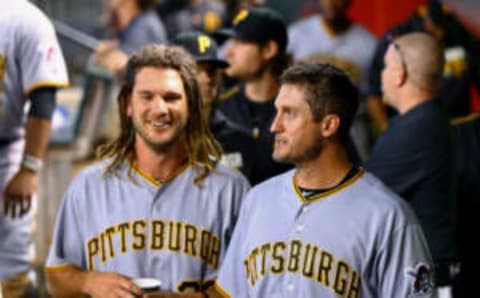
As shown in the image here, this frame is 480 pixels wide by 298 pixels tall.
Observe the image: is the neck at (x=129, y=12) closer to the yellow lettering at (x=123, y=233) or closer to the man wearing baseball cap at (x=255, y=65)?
the man wearing baseball cap at (x=255, y=65)

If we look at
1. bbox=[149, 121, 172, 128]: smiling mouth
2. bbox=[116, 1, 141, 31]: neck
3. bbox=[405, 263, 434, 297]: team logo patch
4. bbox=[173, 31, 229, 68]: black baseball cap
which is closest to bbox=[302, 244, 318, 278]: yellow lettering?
bbox=[405, 263, 434, 297]: team logo patch

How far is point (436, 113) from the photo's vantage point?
13.0ft

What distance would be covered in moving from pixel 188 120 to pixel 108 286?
649 millimetres

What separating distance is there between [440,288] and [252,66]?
53.4 inches

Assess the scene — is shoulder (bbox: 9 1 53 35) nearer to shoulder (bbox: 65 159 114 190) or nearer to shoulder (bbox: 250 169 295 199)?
shoulder (bbox: 65 159 114 190)

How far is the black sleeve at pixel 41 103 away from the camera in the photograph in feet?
13.3

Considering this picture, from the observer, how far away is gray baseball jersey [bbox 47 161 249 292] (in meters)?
3.13

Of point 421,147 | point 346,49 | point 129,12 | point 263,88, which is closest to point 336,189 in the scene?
point 421,147

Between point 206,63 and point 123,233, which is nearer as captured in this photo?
point 123,233

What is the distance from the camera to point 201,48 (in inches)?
156

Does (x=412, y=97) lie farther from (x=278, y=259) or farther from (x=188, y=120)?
(x=278, y=259)

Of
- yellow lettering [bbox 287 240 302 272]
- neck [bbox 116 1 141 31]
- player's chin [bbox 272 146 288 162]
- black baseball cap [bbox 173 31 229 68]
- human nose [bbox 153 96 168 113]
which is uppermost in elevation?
neck [bbox 116 1 141 31]

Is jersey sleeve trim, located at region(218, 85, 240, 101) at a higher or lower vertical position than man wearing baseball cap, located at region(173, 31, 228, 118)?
lower

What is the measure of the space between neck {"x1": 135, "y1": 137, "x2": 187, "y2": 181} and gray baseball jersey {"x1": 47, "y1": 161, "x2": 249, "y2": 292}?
0.11 ft
